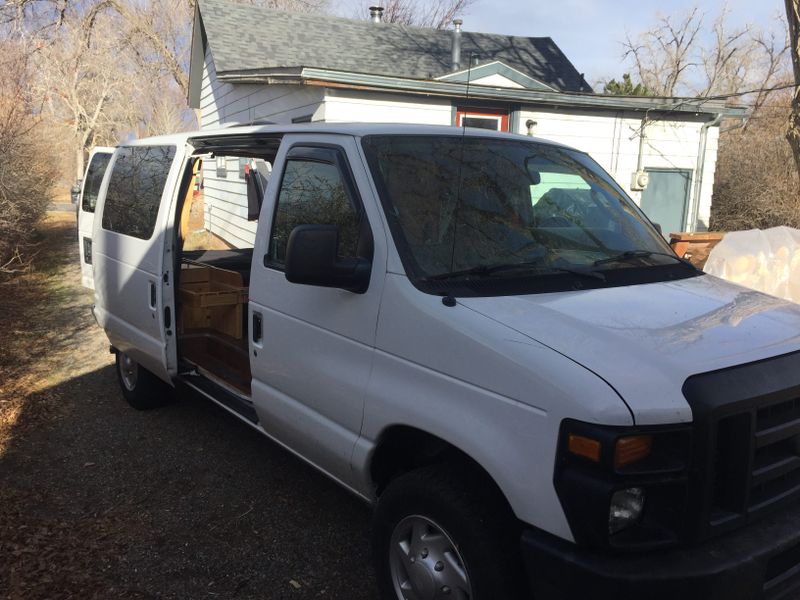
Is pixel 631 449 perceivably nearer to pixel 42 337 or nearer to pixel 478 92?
pixel 42 337

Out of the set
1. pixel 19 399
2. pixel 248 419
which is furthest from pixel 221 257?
pixel 248 419

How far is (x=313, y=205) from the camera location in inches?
132

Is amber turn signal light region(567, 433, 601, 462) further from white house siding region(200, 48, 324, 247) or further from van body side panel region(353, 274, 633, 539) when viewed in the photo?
white house siding region(200, 48, 324, 247)

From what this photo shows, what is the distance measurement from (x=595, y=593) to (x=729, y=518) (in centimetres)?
52

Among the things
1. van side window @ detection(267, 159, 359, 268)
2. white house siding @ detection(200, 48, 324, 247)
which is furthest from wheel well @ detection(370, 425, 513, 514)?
white house siding @ detection(200, 48, 324, 247)

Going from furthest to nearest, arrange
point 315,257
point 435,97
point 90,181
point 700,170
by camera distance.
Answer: point 700,170 → point 435,97 → point 90,181 → point 315,257

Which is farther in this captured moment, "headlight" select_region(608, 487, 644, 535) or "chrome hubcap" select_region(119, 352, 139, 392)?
"chrome hubcap" select_region(119, 352, 139, 392)

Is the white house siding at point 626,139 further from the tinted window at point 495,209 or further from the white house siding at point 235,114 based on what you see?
the tinted window at point 495,209

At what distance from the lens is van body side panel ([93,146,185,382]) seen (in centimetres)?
455

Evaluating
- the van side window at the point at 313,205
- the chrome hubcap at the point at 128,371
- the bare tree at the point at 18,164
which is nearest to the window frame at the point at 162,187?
the chrome hubcap at the point at 128,371

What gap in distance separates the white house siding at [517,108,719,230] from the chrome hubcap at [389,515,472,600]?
898 cm

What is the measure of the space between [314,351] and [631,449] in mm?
1564

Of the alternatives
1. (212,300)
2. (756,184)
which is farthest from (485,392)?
(756,184)

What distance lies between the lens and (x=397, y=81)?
31.1ft
